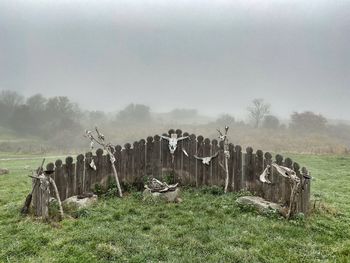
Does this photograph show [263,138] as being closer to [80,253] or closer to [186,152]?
[186,152]

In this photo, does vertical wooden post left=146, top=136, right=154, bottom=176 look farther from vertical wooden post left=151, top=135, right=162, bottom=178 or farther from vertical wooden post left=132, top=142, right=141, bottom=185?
vertical wooden post left=132, top=142, right=141, bottom=185

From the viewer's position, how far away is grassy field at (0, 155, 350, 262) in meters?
7.20

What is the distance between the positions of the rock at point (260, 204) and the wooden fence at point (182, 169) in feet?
1.27

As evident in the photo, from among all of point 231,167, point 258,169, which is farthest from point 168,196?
point 258,169

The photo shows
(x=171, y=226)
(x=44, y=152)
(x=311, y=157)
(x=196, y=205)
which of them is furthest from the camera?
(x=44, y=152)

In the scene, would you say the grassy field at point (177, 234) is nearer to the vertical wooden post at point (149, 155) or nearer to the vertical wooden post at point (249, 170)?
the vertical wooden post at point (249, 170)

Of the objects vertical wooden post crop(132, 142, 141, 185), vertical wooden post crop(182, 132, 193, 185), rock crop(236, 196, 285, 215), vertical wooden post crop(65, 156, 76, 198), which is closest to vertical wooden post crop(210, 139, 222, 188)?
vertical wooden post crop(182, 132, 193, 185)

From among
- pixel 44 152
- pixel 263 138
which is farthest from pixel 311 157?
pixel 44 152

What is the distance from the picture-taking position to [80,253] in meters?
7.26

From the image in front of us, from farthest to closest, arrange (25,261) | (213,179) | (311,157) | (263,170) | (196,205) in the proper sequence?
(311,157) → (213,179) → (263,170) → (196,205) → (25,261)

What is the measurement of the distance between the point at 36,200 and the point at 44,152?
30.0 meters

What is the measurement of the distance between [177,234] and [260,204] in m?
3.05

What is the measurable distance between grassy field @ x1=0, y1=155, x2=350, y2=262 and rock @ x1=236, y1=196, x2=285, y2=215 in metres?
0.30

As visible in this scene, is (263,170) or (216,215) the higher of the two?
(263,170)
